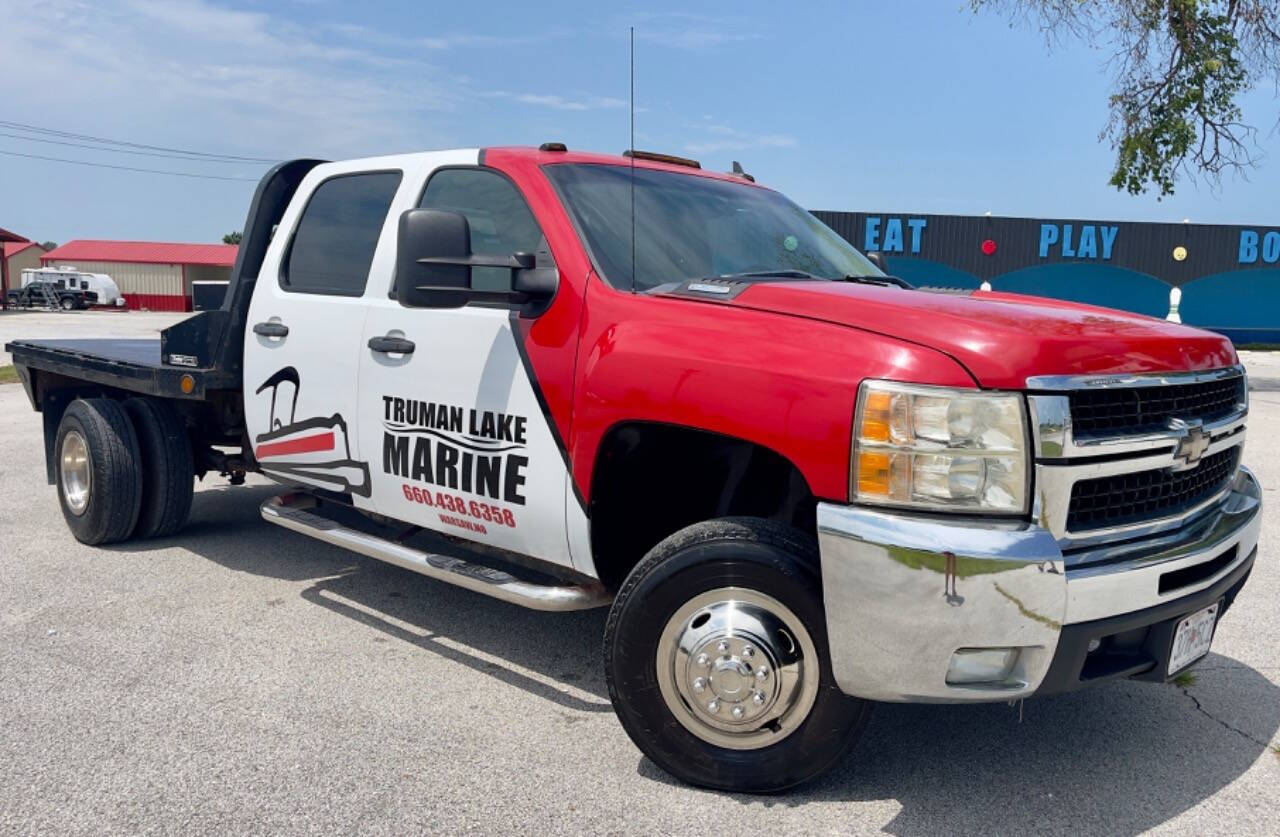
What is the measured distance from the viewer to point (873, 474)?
106 inches

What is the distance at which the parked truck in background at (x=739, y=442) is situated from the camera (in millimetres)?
2660

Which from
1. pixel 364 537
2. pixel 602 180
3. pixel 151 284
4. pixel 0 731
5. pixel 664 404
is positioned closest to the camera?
pixel 664 404

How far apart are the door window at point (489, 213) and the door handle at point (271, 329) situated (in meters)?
0.95

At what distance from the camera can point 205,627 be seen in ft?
14.9

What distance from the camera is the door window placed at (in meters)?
3.86

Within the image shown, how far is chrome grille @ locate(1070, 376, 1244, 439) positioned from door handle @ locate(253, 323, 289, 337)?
3327mm

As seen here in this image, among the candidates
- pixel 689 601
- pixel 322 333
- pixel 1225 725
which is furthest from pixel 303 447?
pixel 1225 725

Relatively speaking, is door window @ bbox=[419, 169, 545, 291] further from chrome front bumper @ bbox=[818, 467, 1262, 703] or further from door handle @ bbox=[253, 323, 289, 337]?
chrome front bumper @ bbox=[818, 467, 1262, 703]

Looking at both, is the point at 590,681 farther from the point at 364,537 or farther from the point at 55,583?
the point at 55,583

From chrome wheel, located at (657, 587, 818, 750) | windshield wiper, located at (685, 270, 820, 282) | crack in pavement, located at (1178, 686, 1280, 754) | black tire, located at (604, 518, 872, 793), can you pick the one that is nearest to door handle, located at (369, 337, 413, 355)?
windshield wiper, located at (685, 270, 820, 282)

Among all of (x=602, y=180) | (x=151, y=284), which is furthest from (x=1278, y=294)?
(x=151, y=284)

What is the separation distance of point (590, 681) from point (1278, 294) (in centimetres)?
3693

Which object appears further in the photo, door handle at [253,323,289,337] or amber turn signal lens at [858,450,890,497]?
door handle at [253,323,289,337]

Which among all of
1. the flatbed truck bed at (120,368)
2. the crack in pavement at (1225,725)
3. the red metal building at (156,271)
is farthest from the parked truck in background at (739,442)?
the red metal building at (156,271)
